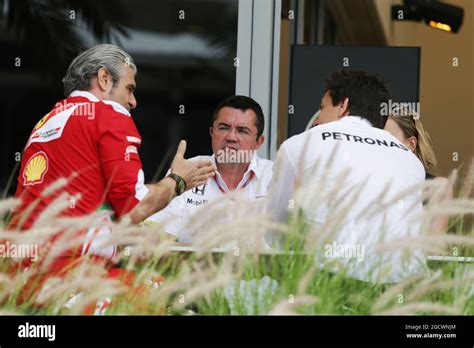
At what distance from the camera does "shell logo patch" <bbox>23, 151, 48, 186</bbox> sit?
117 inches

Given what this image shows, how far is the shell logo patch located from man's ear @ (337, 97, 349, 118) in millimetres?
981

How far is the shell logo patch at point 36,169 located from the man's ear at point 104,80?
36 cm

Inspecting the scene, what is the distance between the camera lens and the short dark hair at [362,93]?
332cm

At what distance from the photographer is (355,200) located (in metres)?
2.29

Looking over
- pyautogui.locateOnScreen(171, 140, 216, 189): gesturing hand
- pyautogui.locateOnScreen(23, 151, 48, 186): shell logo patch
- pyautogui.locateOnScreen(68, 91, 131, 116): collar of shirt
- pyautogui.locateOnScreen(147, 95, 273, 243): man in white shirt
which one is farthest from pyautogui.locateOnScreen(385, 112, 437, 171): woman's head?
pyautogui.locateOnScreen(23, 151, 48, 186): shell logo patch

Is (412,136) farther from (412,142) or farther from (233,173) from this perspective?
(233,173)

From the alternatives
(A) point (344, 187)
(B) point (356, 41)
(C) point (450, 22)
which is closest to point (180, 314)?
(A) point (344, 187)

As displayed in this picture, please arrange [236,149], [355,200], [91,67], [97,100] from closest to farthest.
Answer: [355,200]
[97,100]
[91,67]
[236,149]

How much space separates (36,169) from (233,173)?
1434 mm

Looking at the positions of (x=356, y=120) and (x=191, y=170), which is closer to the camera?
(x=191, y=170)

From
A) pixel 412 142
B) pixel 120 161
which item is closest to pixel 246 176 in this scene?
pixel 412 142

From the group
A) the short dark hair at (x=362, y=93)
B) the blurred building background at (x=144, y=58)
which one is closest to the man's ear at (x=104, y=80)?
the short dark hair at (x=362, y=93)

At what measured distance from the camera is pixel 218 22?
18.2 feet

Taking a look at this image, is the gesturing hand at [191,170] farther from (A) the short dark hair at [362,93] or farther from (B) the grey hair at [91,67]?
(A) the short dark hair at [362,93]
